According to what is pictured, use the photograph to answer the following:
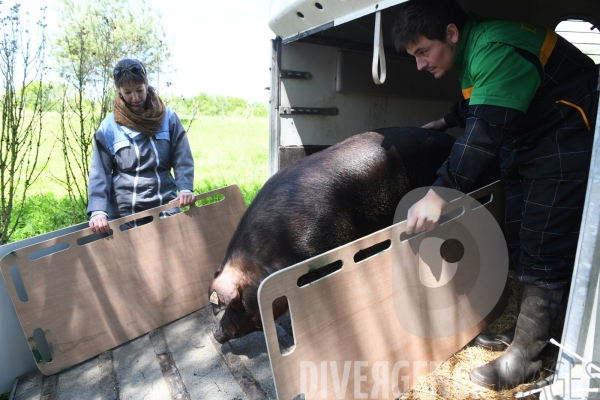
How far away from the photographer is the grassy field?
592 cm

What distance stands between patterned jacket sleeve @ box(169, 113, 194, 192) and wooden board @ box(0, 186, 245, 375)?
0.22 meters

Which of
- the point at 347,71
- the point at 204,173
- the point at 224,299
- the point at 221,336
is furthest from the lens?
the point at 204,173

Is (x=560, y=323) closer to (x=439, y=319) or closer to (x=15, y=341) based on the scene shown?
(x=439, y=319)

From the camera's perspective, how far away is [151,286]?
3275 millimetres

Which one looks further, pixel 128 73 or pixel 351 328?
pixel 128 73

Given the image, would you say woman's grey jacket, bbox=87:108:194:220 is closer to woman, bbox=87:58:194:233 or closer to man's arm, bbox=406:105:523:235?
woman, bbox=87:58:194:233

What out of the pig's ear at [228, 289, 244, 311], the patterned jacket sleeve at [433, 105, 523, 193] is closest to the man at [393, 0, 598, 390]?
the patterned jacket sleeve at [433, 105, 523, 193]

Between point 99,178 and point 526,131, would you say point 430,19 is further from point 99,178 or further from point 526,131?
point 99,178

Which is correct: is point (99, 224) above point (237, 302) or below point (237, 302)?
above

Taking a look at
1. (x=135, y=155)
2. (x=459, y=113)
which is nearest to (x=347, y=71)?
(x=459, y=113)

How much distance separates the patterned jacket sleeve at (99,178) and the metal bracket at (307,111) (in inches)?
64.0

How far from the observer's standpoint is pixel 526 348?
7.72 ft

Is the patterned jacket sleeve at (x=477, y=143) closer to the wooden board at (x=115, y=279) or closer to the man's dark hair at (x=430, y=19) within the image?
the man's dark hair at (x=430, y=19)

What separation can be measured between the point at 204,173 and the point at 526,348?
721 centimetres
